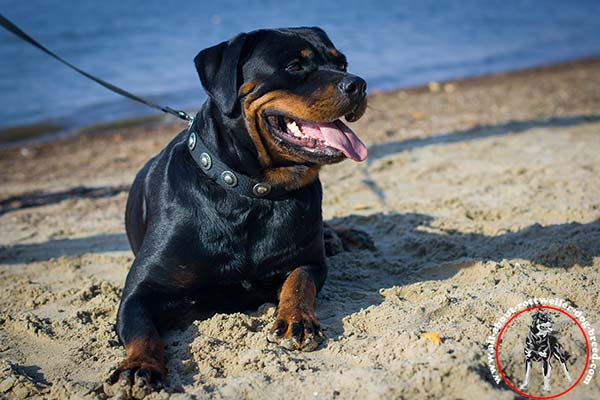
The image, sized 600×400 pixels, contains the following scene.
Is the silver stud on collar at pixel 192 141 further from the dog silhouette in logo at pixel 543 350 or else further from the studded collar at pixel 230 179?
the dog silhouette in logo at pixel 543 350

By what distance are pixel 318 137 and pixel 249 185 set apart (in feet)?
1.44

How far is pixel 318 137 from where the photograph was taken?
3.29m

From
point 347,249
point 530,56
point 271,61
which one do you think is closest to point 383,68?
point 530,56

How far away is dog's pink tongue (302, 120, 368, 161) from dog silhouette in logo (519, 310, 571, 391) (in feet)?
3.88

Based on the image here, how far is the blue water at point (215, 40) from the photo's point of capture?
12750 millimetres

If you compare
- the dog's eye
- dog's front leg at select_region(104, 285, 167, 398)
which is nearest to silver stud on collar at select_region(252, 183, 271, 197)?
the dog's eye

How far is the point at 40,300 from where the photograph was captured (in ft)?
13.0

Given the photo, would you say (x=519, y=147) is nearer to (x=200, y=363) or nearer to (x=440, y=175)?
(x=440, y=175)

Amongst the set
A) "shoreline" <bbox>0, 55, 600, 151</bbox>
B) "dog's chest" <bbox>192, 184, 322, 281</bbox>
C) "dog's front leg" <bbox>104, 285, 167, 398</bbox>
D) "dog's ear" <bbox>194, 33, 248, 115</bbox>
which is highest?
"dog's ear" <bbox>194, 33, 248, 115</bbox>

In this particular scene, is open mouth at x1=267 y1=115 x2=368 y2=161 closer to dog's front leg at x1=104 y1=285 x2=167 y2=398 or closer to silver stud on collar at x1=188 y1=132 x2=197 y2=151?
silver stud on collar at x1=188 y1=132 x2=197 y2=151

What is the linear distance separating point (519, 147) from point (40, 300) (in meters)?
5.04

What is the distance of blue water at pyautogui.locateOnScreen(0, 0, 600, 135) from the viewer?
12750mm

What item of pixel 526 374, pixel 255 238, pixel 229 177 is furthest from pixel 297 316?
pixel 526 374

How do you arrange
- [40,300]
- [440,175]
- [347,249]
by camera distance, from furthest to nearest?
[440,175]
[347,249]
[40,300]
